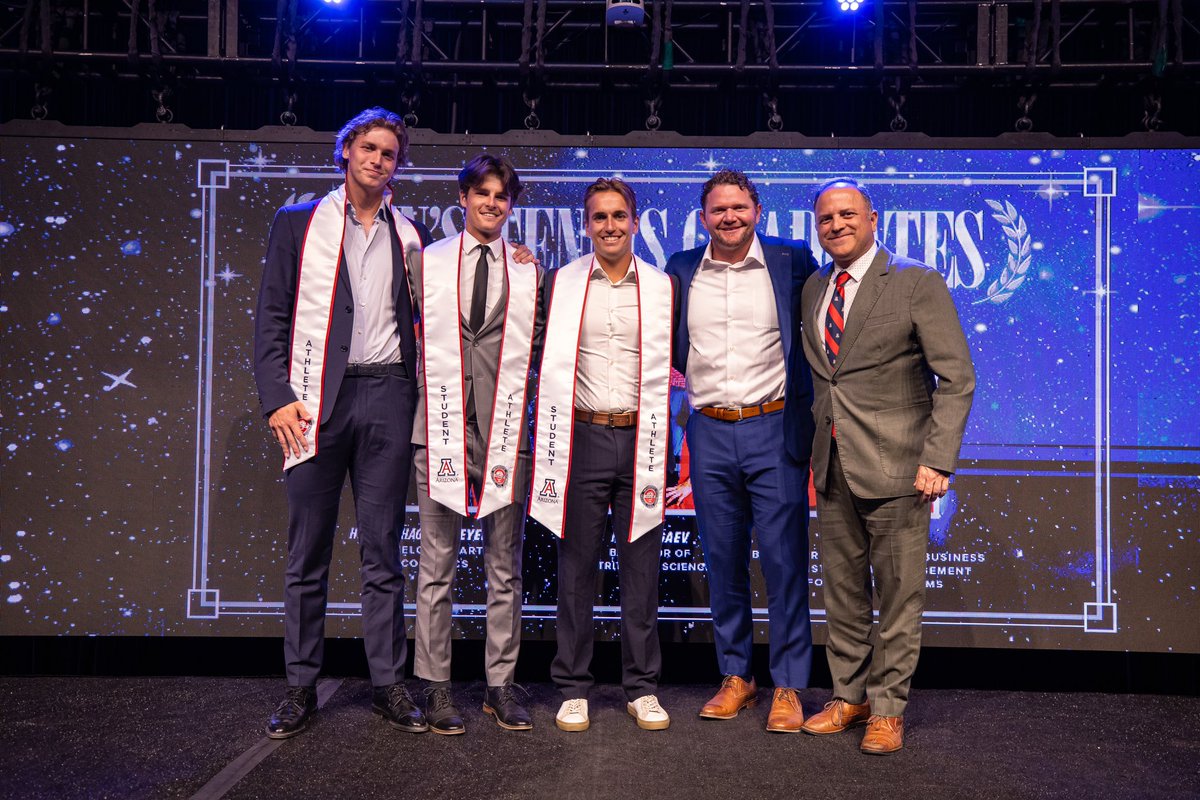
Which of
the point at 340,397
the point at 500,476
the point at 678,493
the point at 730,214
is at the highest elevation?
the point at 730,214

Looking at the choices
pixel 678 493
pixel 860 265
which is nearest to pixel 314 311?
pixel 678 493

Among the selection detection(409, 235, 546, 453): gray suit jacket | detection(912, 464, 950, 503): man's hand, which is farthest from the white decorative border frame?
detection(912, 464, 950, 503): man's hand

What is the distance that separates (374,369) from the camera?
8.77ft

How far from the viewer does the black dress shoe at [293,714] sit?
2598mm

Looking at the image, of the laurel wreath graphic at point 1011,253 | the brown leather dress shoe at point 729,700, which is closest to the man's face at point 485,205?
the brown leather dress shoe at point 729,700

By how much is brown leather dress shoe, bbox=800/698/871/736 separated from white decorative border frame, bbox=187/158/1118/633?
0.67 metres

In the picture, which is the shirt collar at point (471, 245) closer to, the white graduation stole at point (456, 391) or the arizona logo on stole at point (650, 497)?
the white graduation stole at point (456, 391)

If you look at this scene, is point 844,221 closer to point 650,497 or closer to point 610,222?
point 610,222

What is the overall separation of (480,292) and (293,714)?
53.7 inches

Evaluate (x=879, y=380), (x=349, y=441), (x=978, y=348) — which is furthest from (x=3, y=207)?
(x=978, y=348)

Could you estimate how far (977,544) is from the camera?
3.38 m

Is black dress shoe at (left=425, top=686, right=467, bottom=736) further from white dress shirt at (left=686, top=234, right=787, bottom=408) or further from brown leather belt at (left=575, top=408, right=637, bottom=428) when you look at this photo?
white dress shirt at (left=686, top=234, right=787, bottom=408)

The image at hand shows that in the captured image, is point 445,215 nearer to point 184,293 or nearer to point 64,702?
point 184,293

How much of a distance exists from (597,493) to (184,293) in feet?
6.26
